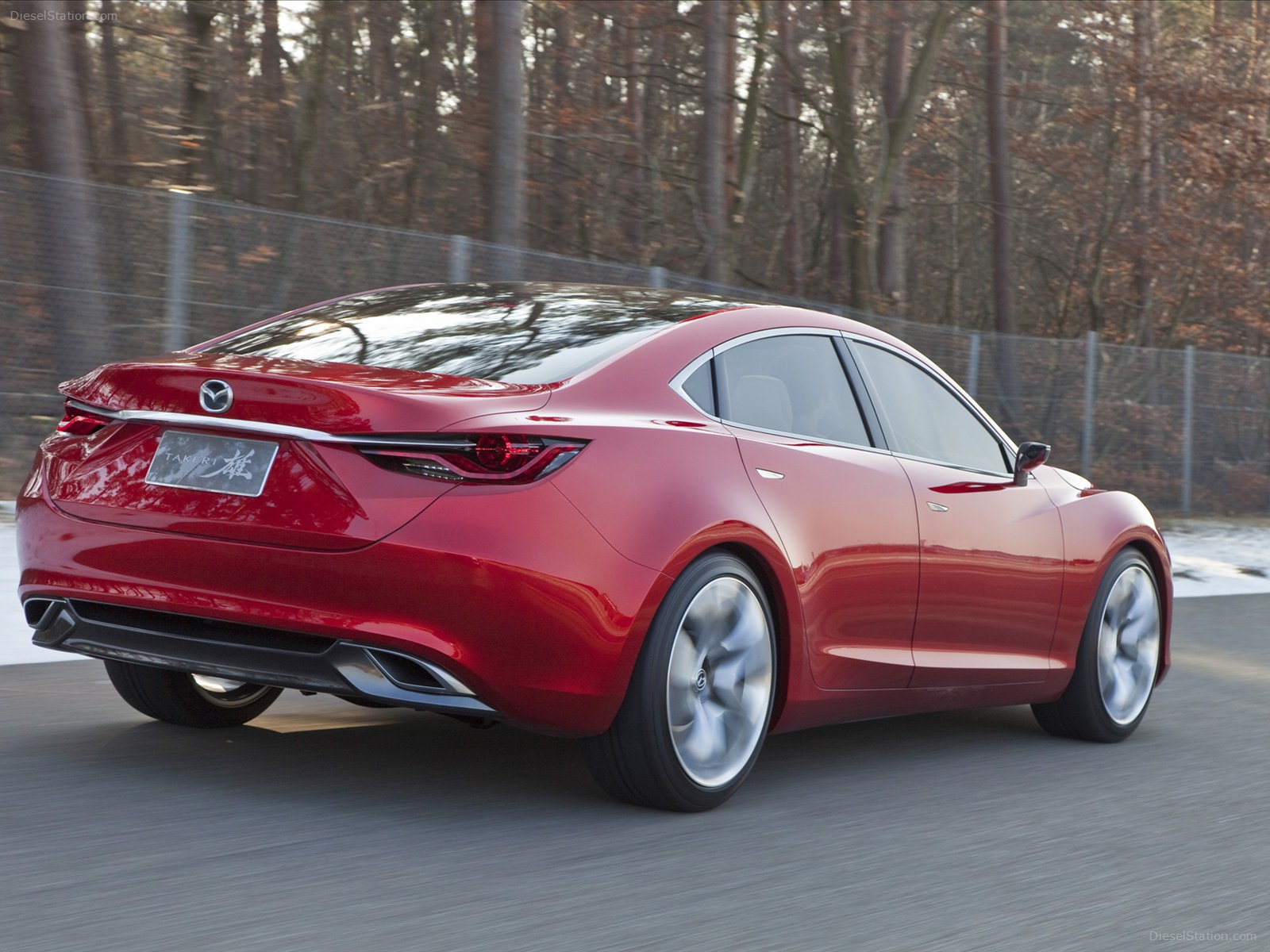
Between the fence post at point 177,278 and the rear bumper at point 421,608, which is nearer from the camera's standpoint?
the rear bumper at point 421,608

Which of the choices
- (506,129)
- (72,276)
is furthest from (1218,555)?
(72,276)

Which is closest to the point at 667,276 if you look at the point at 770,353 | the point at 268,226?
the point at 268,226

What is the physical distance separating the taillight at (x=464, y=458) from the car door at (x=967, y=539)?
185 centimetres

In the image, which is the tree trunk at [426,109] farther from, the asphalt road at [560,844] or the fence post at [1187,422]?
the asphalt road at [560,844]

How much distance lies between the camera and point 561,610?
13.9ft

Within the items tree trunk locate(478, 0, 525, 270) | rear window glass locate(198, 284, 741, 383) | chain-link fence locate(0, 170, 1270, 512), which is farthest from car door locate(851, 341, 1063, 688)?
tree trunk locate(478, 0, 525, 270)

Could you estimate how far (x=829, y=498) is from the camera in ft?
16.9

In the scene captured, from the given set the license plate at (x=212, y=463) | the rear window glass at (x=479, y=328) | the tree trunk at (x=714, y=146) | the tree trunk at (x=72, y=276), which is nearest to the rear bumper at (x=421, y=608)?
the license plate at (x=212, y=463)

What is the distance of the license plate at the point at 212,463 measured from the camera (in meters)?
4.20

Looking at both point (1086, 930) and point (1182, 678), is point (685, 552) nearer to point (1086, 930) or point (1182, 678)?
point (1086, 930)

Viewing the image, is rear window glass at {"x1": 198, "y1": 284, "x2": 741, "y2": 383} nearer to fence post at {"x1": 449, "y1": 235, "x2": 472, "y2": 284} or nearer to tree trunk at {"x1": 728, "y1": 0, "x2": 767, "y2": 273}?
fence post at {"x1": 449, "y1": 235, "x2": 472, "y2": 284}

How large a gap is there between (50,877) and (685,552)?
177 cm

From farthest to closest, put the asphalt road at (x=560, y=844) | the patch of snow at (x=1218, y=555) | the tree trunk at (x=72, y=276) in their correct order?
1. the patch of snow at (x=1218, y=555)
2. the tree trunk at (x=72, y=276)
3. the asphalt road at (x=560, y=844)

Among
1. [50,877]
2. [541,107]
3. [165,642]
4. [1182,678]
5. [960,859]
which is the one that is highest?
[541,107]
